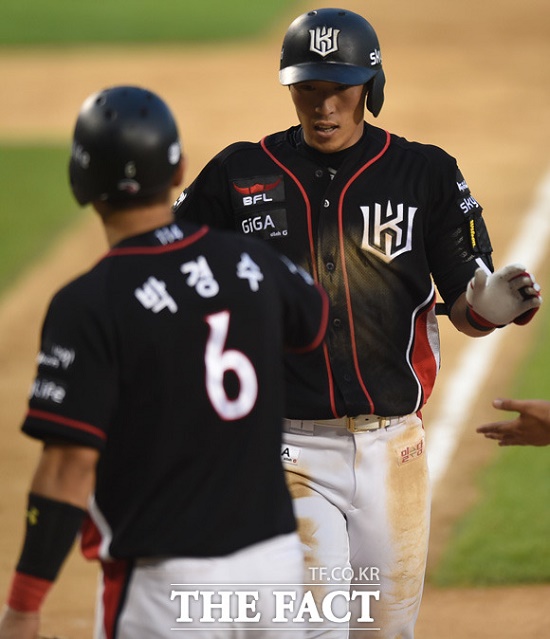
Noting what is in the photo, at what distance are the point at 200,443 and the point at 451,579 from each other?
400cm

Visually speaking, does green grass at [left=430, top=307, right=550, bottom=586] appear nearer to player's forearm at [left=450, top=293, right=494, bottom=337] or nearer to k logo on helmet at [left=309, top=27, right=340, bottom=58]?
player's forearm at [left=450, top=293, right=494, bottom=337]

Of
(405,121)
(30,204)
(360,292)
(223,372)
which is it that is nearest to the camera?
(223,372)

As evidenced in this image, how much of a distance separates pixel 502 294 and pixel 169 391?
65.5 inches

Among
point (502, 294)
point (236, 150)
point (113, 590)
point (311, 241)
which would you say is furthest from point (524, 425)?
point (113, 590)

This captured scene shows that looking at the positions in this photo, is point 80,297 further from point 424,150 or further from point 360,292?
point 424,150

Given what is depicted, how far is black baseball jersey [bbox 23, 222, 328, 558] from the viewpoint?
10.7 ft

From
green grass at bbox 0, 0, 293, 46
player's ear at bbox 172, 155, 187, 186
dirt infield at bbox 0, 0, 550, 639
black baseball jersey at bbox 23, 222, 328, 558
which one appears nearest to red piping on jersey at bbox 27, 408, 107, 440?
black baseball jersey at bbox 23, 222, 328, 558

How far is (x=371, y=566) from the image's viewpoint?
4773mm

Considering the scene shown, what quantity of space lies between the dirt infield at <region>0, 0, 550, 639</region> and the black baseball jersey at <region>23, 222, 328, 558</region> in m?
3.37

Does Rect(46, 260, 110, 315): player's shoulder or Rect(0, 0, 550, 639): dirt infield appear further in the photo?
Rect(0, 0, 550, 639): dirt infield

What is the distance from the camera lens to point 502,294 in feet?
15.0

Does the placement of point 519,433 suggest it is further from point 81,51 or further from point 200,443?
point 81,51

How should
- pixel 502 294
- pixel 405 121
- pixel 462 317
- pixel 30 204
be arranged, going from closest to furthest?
pixel 502 294
pixel 462 317
pixel 30 204
pixel 405 121
